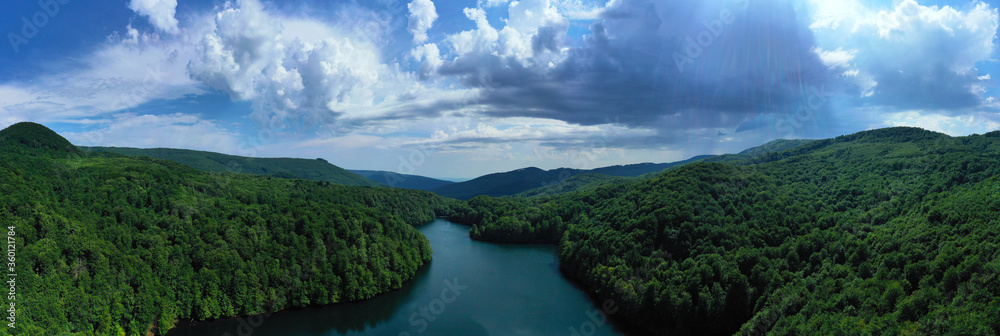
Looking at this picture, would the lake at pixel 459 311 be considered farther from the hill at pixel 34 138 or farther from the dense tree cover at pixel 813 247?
the hill at pixel 34 138

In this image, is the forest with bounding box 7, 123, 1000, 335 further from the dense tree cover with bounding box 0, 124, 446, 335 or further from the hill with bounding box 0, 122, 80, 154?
the hill with bounding box 0, 122, 80, 154

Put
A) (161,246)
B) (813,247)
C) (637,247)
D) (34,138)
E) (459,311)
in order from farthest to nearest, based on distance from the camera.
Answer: (34,138)
(637,247)
(459,311)
(813,247)
(161,246)

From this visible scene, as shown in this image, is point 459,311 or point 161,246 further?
point 459,311

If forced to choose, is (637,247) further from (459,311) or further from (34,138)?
(34,138)

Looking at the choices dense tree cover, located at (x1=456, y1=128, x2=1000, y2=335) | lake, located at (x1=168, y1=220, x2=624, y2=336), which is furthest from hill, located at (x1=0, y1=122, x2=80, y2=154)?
dense tree cover, located at (x1=456, y1=128, x2=1000, y2=335)

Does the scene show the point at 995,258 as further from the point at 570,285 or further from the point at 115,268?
the point at 115,268

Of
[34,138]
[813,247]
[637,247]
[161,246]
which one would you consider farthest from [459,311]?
[34,138]
